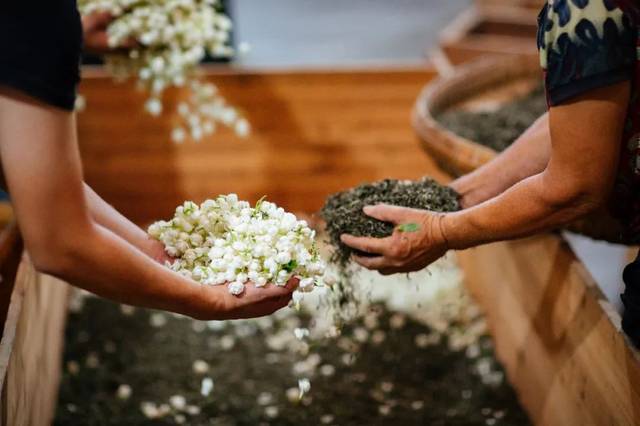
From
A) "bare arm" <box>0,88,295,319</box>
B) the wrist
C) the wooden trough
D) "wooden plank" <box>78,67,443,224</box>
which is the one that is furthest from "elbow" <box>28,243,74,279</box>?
"wooden plank" <box>78,67,443,224</box>

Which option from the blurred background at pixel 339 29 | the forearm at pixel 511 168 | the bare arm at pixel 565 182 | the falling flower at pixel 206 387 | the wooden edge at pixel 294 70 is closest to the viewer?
the bare arm at pixel 565 182

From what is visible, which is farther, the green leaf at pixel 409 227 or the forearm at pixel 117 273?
the green leaf at pixel 409 227

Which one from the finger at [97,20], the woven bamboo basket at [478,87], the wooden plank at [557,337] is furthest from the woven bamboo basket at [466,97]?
the finger at [97,20]

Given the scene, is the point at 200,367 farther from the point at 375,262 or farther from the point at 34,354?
the point at 375,262

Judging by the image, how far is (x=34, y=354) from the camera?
6.27ft

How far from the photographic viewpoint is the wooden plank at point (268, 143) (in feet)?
11.3

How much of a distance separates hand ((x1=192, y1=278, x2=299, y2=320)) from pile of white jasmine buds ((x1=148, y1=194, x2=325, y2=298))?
13 mm

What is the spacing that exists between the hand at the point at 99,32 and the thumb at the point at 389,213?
1.12 m

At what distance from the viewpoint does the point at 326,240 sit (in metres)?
1.81

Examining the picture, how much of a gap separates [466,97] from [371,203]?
151 cm

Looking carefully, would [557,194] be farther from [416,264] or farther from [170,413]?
[170,413]

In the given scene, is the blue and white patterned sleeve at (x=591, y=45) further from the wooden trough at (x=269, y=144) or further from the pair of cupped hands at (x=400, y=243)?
the wooden trough at (x=269, y=144)

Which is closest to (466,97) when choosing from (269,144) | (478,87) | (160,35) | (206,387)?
(478,87)

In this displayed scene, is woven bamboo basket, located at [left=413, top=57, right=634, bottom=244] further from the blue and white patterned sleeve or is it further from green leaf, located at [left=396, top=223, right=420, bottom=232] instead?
the blue and white patterned sleeve
